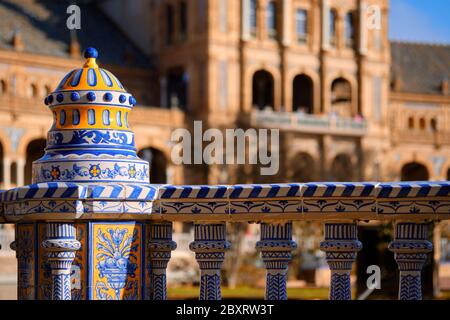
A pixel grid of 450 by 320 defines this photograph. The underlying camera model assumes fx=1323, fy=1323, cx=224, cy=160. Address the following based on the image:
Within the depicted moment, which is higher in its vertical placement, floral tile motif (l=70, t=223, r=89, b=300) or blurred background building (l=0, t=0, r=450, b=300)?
blurred background building (l=0, t=0, r=450, b=300)

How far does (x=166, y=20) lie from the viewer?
234 ft

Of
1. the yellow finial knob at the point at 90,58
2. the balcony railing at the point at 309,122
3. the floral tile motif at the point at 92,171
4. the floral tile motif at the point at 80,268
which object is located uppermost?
the balcony railing at the point at 309,122

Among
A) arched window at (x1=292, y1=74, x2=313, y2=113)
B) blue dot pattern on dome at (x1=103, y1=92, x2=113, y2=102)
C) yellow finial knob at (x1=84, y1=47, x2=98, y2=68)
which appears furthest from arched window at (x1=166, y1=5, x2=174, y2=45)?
blue dot pattern on dome at (x1=103, y1=92, x2=113, y2=102)

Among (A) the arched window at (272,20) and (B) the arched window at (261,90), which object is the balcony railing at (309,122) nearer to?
(B) the arched window at (261,90)

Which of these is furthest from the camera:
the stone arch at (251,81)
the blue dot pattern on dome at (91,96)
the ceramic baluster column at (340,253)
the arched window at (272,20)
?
the arched window at (272,20)

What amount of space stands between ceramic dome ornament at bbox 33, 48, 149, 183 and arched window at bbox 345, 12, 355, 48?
59.6m

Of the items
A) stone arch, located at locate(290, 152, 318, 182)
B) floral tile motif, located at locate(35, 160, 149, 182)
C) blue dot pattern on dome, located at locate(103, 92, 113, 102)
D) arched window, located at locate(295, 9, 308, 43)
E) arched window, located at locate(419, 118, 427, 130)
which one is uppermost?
arched window, located at locate(295, 9, 308, 43)

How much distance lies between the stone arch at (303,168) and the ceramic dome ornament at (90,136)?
155 feet

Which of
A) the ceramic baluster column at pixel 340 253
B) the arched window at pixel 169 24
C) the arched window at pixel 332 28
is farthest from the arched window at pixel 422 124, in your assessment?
the ceramic baluster column at pixel 340 253

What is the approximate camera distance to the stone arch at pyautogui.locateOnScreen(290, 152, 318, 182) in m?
63.3

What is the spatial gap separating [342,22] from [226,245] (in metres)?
59.6

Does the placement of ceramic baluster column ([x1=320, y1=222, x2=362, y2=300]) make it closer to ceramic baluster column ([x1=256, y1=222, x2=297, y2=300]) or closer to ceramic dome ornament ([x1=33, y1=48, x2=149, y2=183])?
ceramic baluster column ([x1=256, y1=222, x2=297, y2=300])

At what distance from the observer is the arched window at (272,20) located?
231 ft

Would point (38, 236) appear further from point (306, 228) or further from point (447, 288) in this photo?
point (306, 228)
